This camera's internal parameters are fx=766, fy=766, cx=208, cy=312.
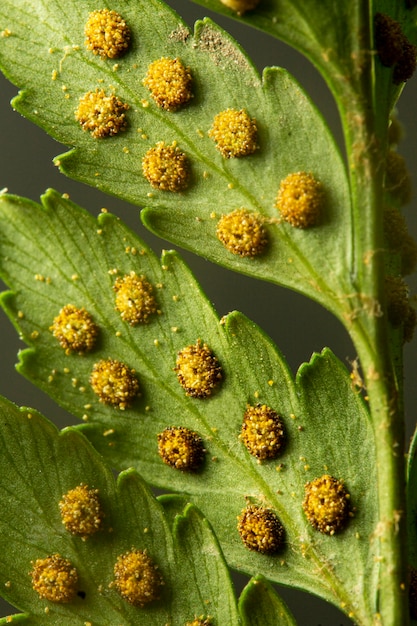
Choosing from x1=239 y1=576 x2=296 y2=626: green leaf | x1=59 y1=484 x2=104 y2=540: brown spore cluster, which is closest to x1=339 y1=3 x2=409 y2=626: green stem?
x1=239 y1=576 x2=296 y2=626: green leaf

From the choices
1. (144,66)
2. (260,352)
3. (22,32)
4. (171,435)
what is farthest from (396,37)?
(171,435)

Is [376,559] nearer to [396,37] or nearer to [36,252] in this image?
[36,252]

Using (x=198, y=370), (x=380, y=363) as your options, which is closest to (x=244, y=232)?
(x=198, y=370)

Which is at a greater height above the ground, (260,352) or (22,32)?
(22,32)

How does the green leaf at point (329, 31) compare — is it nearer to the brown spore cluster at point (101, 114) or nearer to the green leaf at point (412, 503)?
the brown spore cluster at point (101, 114)

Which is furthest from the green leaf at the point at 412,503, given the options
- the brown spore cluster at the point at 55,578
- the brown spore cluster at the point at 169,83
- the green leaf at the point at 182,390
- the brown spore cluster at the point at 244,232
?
the brown spore cluster at the point at 169,83
